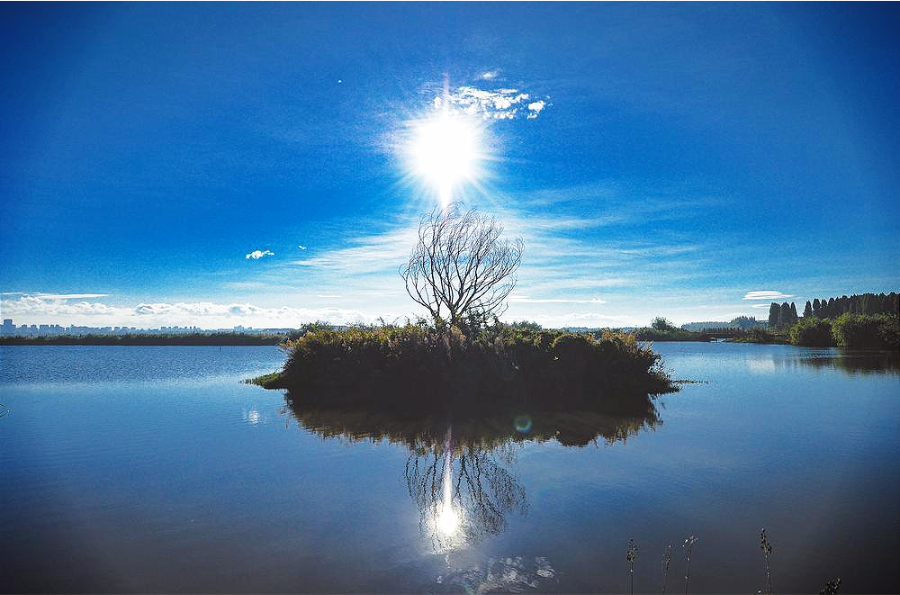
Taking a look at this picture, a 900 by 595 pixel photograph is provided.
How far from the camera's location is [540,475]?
1079cm

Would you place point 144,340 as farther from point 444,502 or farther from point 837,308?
point 837,308

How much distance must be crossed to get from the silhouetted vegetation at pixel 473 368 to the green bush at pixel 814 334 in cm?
6906

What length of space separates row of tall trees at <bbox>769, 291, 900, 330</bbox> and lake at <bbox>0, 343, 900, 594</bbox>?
95.0 m

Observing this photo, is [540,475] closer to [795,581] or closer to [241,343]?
[795,581]

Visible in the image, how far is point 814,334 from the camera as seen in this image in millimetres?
77688

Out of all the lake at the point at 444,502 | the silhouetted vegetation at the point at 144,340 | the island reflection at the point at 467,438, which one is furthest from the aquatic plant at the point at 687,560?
the silhouetted vegetation at the point at 144,340

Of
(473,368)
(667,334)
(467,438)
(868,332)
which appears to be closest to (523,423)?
(467,438)

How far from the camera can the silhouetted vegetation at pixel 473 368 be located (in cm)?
2258

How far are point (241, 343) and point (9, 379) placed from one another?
70996 mm

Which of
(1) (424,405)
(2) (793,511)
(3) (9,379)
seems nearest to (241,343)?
(3) (9,379)

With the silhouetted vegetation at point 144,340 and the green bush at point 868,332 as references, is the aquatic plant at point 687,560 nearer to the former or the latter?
the green bush at point 868,332

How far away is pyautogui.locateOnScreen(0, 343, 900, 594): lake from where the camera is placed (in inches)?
257

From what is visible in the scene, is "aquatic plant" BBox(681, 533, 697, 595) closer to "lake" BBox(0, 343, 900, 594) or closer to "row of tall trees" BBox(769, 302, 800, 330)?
"lake" BBox(0, 343, 900, 594)

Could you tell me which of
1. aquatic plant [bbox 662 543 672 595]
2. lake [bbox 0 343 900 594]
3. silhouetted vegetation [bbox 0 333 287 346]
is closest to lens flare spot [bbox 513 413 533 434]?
lake [bbox 0 343 900 594]
